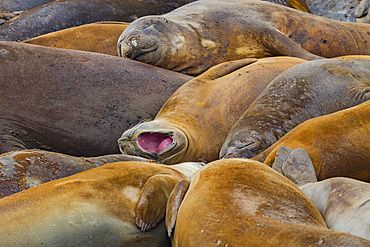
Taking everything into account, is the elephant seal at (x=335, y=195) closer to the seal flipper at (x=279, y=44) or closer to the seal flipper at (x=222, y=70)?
the seal flipper at (x=222, y=70)

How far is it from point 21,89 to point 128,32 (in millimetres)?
1190

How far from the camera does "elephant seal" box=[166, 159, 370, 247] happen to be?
1.53 metres

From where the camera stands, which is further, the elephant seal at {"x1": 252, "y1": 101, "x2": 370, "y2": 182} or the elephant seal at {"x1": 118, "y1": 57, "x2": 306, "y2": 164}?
the elephant seal at {"x1": 118, "y1": 57, "x2": 306, "y2": 164}

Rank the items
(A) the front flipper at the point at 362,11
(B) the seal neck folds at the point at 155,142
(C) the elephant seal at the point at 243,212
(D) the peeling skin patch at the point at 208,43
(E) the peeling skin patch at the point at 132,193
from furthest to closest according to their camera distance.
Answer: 1. (A) the front flipper at the point at 362,11
2. (D) the peeling skin patch at the point at 208,43
3. (B) the seal neck folds at the point at 155,142
4. (E) the peeling skin patch at the point at 132,193
5. (C) the elephant seal at the point at 243,212

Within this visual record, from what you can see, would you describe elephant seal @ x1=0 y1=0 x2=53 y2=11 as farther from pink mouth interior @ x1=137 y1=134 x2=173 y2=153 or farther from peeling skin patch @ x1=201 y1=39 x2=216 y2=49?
pink mouth interior @ x1=137 y1=134 x2=173 y2=153

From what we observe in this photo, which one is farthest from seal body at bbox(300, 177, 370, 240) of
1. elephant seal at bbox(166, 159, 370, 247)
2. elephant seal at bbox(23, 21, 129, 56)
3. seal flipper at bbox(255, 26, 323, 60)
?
elephant seal at bbox(23, 21, 129, 56)

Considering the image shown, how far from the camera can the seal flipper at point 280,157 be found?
8.31ft

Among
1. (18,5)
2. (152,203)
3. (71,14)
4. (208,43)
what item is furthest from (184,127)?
(18,5)

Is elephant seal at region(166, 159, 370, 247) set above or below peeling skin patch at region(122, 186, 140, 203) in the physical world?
above

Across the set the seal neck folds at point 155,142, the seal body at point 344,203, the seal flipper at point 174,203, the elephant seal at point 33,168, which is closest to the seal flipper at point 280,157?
the seal body at point 344,203

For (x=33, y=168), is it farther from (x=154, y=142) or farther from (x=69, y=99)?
(x=69, y=99)

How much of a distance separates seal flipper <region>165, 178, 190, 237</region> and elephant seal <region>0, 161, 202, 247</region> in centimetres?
7

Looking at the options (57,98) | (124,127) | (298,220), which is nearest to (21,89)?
(57,98)

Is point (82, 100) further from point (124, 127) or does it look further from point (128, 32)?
point (128, 32)
